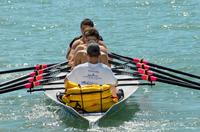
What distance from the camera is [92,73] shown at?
11586 mm

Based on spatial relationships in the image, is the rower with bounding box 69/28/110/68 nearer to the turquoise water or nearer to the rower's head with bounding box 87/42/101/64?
the rower's head with bounding box 87/42/101/64

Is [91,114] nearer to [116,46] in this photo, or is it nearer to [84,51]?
[84,51]

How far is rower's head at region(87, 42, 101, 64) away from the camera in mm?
11281

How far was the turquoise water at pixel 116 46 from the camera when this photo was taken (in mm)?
12234

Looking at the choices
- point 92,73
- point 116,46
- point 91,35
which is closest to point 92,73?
point 92,73

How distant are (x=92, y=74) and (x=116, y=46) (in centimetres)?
817

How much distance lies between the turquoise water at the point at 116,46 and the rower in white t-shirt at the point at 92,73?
2.21 feet

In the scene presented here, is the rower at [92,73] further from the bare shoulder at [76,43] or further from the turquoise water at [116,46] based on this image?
the bare shoulder at [76,43]

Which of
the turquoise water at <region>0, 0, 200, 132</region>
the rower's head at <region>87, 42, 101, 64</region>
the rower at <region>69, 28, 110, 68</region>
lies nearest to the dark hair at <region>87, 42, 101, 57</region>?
the rower's head at <region>87, 42, 101, 64</region>

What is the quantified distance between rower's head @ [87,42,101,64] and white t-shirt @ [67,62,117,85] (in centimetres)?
8

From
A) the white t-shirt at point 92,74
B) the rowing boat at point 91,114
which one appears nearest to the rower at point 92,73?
the white t-shirt at point 92,74

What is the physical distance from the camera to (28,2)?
28.7 m

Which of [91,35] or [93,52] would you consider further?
[91,35]

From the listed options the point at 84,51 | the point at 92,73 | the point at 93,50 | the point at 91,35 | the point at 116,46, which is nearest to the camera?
the point at 93,50
